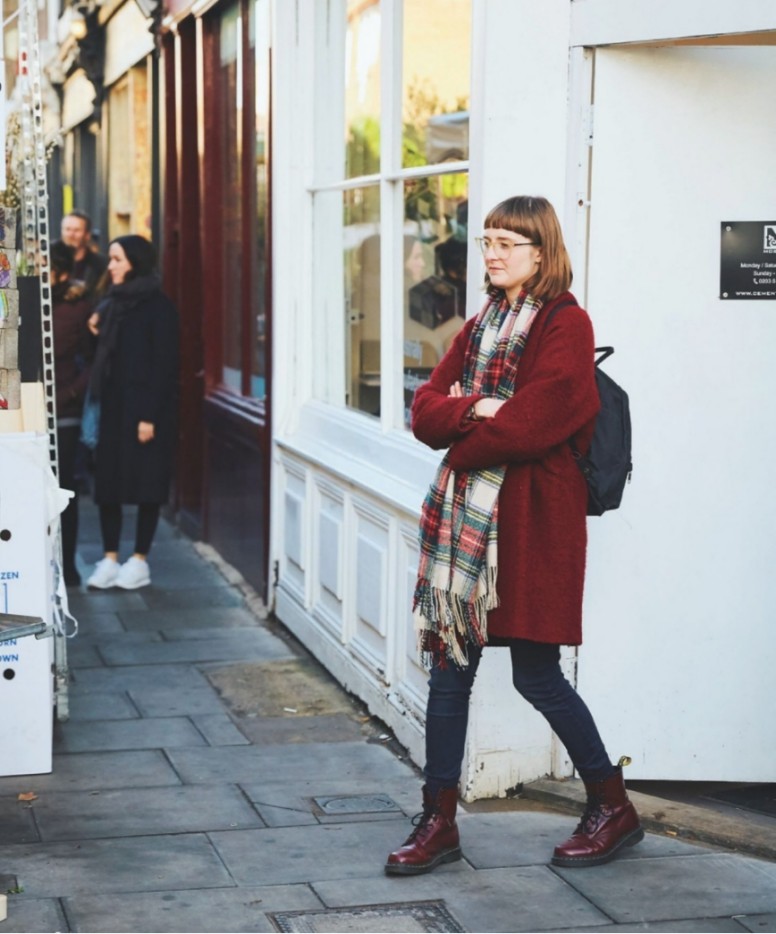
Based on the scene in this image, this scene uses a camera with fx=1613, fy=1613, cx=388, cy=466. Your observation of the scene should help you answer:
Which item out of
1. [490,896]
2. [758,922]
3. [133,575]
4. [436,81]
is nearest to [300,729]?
[490,896]

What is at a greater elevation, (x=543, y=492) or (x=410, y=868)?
(x=543, y=492)

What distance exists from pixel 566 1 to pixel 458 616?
2030 millimetres

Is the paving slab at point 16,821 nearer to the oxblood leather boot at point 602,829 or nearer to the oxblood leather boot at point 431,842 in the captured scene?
the oxblood leather boot at point 431,842

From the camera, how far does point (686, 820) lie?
507 centimetres

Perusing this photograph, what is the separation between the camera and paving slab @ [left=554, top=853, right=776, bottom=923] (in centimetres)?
439

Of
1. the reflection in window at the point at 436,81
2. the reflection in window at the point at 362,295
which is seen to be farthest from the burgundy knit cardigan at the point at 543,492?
the reflection in window at the point at 362,295

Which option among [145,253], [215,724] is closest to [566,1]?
[215,724]

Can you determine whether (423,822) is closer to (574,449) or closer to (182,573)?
(574,449)

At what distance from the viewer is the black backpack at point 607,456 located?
14.7 feet

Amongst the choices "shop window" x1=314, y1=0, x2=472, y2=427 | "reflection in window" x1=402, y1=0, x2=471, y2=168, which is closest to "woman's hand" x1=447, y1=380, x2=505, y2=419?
"shop window" x1=314, y1=0, x2=472, y2=427

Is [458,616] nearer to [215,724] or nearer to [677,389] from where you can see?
[677,389]

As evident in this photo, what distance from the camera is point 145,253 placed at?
28.6 ft

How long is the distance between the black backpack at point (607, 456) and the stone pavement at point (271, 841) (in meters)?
1.11

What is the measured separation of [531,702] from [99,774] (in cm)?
178
